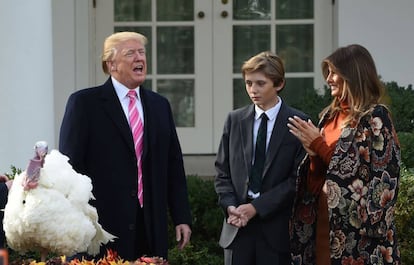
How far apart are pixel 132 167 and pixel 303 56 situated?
4.77m

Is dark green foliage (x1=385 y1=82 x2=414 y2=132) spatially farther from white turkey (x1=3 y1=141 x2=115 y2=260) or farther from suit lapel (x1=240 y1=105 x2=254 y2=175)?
white turkey (x1=3 y1=141 x2=115 y2=260)

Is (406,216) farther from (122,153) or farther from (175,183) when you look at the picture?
(122,153)

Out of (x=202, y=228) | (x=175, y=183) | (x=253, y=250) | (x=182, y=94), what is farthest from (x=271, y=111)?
(x=182, y=94)

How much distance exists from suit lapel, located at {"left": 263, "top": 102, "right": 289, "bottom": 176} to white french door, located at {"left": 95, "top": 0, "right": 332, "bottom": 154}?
3.91 m

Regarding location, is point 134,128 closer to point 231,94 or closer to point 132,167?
point 132,167

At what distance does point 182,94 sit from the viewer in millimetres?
9445

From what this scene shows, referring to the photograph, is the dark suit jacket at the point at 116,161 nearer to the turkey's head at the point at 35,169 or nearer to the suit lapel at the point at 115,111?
the suit lapel at the point at 115,111

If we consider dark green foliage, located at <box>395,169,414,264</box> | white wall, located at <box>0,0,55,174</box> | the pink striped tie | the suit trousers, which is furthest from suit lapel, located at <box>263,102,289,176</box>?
white wall, located at <box>0,0,55,174</box>

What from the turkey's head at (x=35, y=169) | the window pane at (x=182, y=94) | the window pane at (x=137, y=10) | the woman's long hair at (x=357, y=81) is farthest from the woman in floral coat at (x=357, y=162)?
the window pane at (x=137, y=10)

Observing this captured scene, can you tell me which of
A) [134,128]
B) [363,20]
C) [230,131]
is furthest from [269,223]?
[363,20]

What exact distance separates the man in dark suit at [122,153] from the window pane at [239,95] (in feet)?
14.0

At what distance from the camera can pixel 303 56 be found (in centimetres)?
945

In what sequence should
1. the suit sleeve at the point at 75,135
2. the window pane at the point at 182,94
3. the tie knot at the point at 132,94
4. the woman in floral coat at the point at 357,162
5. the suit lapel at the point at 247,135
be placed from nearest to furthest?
the woman in floral coat at the point at 357,162 → the suit sleeve at the point at 75,135 → the tie knot at the point at 132,94 → the suit lapel at the point at 247,135 → the window pane at the point at 182,94

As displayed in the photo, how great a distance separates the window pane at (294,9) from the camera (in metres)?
9.41
